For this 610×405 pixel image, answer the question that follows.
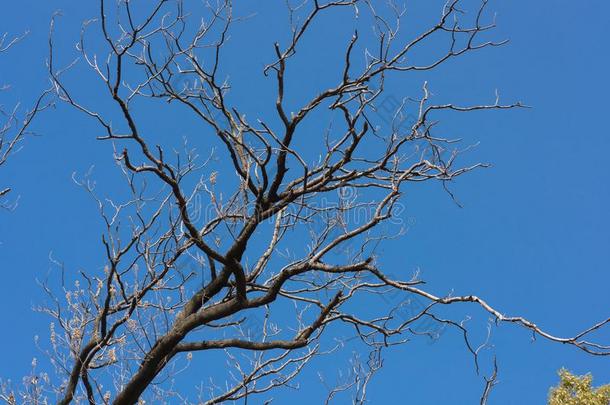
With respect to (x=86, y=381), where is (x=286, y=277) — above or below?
above

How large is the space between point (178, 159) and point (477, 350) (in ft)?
6.60

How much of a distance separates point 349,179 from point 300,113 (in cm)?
70

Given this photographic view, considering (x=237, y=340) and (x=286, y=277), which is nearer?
(x=286, y=277)

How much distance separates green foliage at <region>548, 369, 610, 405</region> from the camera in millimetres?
8570

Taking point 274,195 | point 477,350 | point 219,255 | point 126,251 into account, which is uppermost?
point 274,195

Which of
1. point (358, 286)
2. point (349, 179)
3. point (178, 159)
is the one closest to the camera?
point (178, 159)

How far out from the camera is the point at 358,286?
393 centimetres

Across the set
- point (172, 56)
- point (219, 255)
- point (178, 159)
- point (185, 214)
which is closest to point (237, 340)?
point (219, 255)

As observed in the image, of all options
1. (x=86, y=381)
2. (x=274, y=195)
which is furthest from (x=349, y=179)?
(x=86, y=381)

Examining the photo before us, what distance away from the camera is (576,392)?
28.9 ft

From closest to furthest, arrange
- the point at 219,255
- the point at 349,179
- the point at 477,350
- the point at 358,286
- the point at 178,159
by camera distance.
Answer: the point at 477,350 < the point at 219,255 < the point at 178,159 < the point at 358,286 < the point at 349,179

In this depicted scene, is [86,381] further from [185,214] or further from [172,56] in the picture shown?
[172,56]

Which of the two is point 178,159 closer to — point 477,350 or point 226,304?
point 226,304

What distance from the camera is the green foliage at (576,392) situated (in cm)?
857
